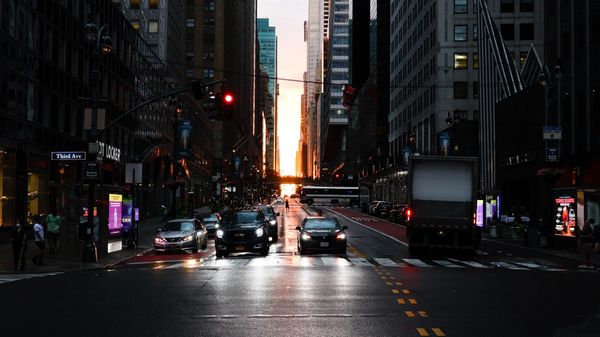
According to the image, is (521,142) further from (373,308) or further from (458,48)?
(373,308)

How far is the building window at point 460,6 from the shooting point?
272ft

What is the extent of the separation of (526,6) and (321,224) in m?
60.5

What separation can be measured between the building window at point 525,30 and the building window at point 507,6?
2171mm

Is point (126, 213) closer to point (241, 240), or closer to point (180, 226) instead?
point (180, 226)

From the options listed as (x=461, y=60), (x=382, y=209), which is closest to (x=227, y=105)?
(x=382, y=209)

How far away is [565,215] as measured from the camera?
120 ft

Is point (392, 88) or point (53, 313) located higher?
point (392, 88)

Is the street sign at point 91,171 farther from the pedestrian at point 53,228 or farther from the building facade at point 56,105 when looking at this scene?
the pedestrian at point 53,228

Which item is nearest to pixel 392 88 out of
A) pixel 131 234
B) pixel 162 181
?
pixel 162 181

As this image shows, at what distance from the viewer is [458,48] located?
3260 inches

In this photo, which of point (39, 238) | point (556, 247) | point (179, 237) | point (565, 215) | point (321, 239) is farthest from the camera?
point (565, 215)

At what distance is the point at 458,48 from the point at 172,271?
222ft

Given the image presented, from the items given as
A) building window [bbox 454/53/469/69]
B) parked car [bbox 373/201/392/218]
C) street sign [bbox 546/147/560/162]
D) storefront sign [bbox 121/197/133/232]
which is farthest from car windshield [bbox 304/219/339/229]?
building window [bbox 454/53/469/69]

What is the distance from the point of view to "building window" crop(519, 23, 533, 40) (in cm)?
8006
